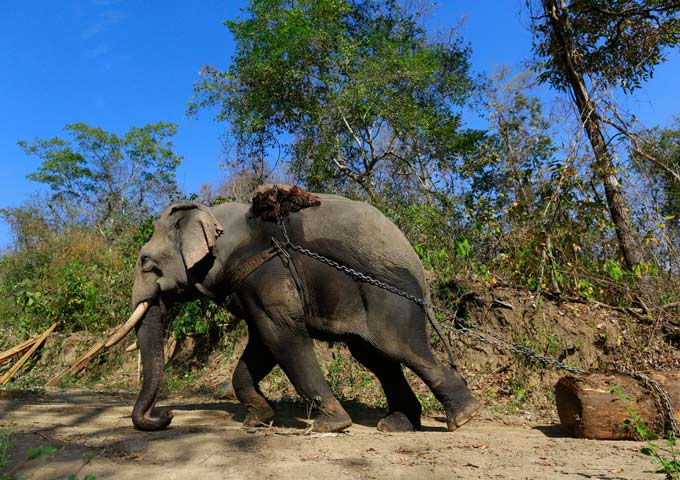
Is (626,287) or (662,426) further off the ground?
(626,287)

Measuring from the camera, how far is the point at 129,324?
459 cm

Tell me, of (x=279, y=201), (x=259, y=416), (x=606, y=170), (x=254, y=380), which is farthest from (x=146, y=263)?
(x=606, y=170)

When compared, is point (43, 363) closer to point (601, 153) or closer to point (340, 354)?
point (340, 354)

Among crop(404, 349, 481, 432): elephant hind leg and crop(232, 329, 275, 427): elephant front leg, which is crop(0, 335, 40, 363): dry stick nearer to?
crop(232, 329, 275, 427): elephant front leg

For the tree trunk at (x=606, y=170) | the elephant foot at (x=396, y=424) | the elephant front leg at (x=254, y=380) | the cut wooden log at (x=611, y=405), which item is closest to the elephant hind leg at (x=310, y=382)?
the elephant foot at (x=396, y=424)

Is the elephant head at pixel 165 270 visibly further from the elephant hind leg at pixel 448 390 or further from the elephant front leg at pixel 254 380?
the elephant hind leg at pixel 448 390

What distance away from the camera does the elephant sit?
4359 millimetres

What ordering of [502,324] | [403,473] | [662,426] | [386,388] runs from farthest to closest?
1. [502,324]
2. [386,388]
3. [662,426]
4. [403,473]

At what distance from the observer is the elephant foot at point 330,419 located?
14.1 feet

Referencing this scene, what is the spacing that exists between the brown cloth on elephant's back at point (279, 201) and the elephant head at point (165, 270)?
425 millimetres

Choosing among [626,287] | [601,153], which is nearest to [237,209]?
[626,287]

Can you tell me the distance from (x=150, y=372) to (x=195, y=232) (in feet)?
3.97

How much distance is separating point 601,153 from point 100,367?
27.2ft

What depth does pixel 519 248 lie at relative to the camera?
26.1ft
